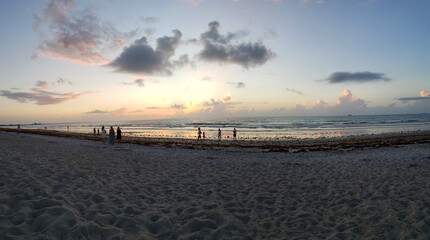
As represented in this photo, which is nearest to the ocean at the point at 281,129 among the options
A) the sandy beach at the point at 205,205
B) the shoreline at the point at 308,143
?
the shoreline at the point at 308,143

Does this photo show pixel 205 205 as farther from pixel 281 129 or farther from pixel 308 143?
pixel 281 129

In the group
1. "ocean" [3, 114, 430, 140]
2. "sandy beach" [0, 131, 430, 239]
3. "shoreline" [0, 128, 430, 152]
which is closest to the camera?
"sandy beach" [0, 131, 430, 239]

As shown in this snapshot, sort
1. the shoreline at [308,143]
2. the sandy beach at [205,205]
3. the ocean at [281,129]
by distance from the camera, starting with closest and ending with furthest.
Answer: the sandy beach at [205,205] → the shoreline at [308,143] → the ocean at [281,129]

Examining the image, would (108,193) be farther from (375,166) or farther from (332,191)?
(375,166)

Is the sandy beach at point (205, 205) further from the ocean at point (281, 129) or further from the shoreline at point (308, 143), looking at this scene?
the ocean at point (281, 129)

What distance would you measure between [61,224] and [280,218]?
4.57 meters

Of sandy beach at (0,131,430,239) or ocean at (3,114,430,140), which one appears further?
ocean at (3,114,430,140)

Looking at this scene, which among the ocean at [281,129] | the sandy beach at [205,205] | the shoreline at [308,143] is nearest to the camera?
the sandy beach at [205,205]

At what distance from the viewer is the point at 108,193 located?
622cm

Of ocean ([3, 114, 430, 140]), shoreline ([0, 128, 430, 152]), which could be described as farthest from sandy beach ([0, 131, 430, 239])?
ocean ([3, 114, 430, 140])

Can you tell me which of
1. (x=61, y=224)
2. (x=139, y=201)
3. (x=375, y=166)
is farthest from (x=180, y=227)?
(x=375, y=166)

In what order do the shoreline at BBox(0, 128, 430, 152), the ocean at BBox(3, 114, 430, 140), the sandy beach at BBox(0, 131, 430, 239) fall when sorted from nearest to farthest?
1. the sandy beach at BBox(0, 131, 430, 239)
2. the shoreline at BBox(0, 128, 430, 152)
3. the ocean at BBox(3, 114, 430, 140)

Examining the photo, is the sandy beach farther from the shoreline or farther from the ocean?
the ocean

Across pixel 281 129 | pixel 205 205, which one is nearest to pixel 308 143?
pixel 205 205
